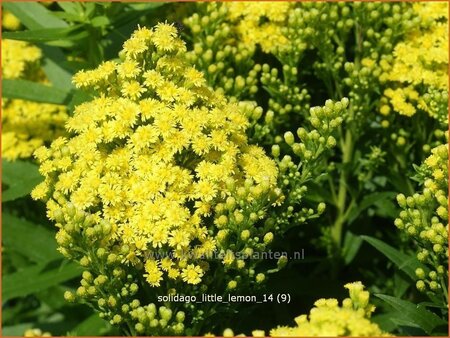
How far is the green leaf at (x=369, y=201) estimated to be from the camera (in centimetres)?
295

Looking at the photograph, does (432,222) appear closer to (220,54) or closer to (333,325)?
(333,325)

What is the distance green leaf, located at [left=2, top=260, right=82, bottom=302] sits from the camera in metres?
3.04

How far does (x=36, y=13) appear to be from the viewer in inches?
127

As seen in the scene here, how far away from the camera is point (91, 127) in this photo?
7.82 ft

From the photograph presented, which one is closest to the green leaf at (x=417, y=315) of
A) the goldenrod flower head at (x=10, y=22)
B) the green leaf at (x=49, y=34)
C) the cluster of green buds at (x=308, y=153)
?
the cluster of green buds at (x=308, y=153)

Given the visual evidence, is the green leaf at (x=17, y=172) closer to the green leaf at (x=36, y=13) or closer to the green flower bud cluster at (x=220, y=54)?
the green leaf at (x=36, y=13)

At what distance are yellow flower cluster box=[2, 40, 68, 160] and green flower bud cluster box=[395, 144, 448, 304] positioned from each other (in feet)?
5.45

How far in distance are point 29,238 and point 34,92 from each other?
63 cm

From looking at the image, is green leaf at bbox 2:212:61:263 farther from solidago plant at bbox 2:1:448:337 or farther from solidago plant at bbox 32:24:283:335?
solidago plant at bbox 32:24:283:335

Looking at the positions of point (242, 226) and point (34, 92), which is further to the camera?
point (34, 92)

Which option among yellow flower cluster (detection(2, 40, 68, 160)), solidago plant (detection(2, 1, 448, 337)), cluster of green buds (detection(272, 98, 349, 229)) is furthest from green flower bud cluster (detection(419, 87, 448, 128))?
yellow flower cluster (detection(2, 40, 68, 160))

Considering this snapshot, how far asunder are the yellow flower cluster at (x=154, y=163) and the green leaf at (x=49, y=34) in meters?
0.46

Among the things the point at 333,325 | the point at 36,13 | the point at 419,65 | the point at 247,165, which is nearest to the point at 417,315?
the point at 333,325

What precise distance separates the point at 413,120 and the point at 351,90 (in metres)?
0.26
